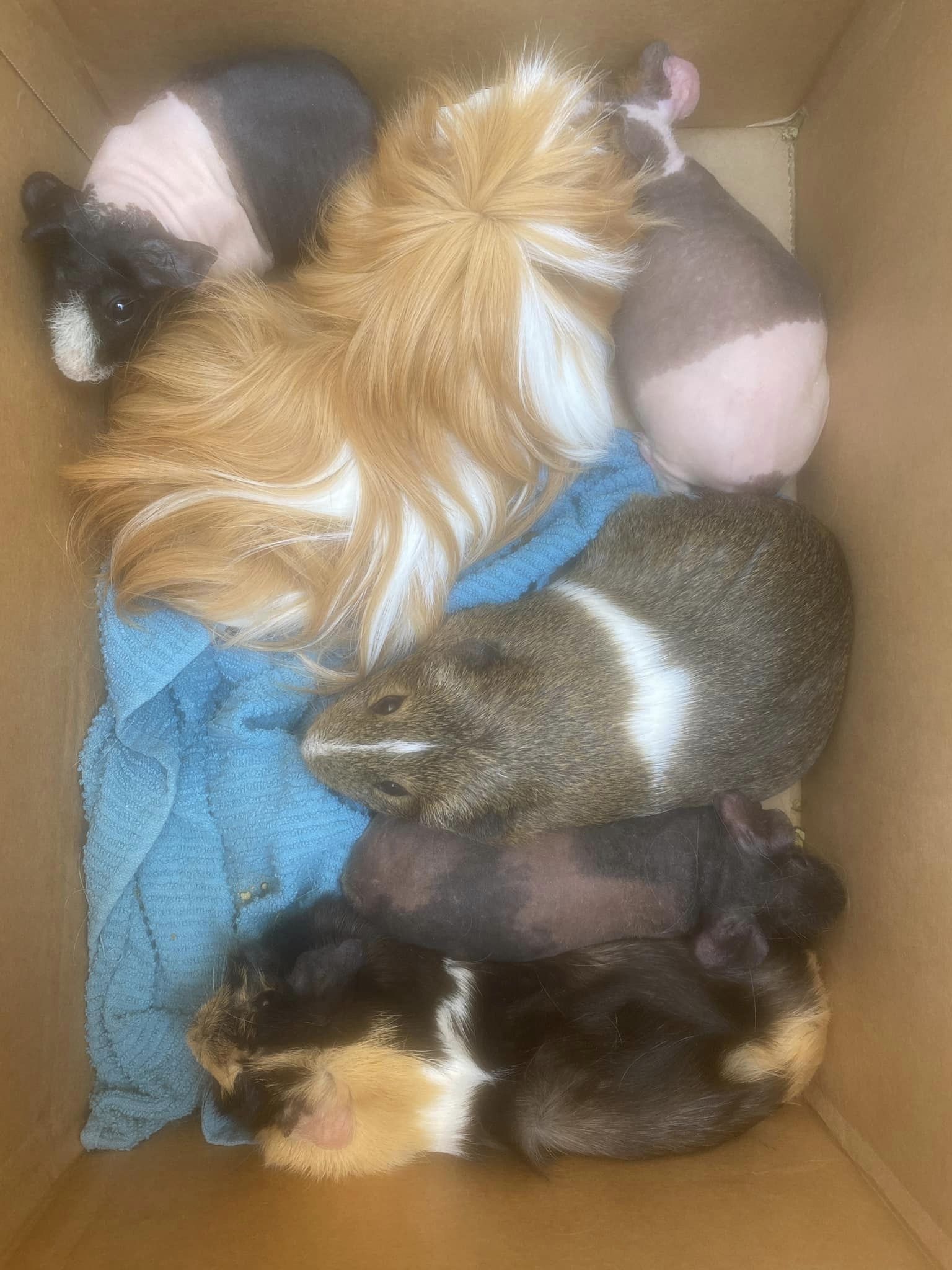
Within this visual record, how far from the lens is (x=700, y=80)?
6.58 feet

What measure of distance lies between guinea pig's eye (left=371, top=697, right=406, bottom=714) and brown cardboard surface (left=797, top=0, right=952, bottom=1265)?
960 millimetres

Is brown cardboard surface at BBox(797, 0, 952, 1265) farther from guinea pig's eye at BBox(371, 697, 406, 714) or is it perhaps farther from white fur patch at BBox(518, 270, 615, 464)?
guinea pig's eye at BBox(371, 697, 406, 714)

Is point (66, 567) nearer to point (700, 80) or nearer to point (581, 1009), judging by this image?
point (581, 1009)

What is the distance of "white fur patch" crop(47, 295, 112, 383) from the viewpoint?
1667 millimetres

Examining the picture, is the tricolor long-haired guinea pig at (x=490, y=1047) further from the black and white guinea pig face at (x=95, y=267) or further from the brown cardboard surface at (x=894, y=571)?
the black and white guinea pig face at (x=95, y=267)

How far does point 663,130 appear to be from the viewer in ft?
6.17

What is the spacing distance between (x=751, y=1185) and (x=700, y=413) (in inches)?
58.4

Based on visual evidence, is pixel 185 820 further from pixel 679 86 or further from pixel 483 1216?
pixel 679 86

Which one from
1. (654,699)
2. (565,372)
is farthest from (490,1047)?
(565,372)

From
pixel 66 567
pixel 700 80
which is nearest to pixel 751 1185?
pixel 66 567

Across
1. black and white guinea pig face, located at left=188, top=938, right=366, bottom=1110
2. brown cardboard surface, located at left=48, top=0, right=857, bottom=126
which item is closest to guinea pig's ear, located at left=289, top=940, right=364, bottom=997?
black and white guinea pig face, located at left=188, top=938, right=366, bottom=1110

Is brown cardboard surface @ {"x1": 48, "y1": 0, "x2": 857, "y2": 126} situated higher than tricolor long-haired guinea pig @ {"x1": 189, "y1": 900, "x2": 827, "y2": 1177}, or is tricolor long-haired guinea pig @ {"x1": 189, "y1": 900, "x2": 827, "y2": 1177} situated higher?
brown cardboard surface @ {"x1": 48, "y1": 0, "x2": 857, "y2": 126}

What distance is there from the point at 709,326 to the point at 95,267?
4.02ft

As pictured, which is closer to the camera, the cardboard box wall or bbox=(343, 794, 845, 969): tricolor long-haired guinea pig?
the cardboard box wall
